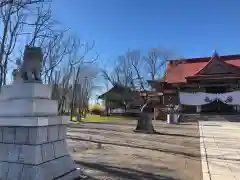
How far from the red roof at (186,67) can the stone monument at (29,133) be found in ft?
98.8

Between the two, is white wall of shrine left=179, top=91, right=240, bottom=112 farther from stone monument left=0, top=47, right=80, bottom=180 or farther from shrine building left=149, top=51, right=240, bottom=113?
stone monument left=0, top=47, right=80, bottom=180

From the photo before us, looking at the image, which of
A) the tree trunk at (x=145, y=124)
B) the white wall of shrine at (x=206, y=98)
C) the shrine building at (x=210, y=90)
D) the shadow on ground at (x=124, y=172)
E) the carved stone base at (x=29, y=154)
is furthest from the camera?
the shrine building at (x=210, y=90)

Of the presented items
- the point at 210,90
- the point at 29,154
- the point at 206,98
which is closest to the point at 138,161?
the point at 29,154

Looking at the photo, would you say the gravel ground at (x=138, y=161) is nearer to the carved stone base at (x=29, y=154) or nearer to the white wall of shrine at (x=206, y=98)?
the carved stone base at (x=29, y=154)

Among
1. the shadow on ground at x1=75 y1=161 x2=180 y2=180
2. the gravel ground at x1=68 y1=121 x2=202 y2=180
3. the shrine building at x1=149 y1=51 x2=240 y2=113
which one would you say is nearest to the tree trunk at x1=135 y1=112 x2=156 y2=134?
the gravel ground at x1=68 y1=121 x2=202 y2=180

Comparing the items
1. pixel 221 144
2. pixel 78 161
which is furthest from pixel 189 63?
pixel 78 161

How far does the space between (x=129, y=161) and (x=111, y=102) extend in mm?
36257

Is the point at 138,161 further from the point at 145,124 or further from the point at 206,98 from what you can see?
the point at 206,98

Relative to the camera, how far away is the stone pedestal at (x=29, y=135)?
17.2 feet

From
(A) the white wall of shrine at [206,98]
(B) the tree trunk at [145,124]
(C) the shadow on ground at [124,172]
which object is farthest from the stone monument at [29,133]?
(A) the white wall of shrine at [206,98]

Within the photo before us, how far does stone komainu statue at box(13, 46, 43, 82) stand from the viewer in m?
5.59

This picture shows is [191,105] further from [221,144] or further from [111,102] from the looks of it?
[221,144]

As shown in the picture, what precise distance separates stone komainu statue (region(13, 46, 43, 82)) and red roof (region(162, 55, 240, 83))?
30131 mm

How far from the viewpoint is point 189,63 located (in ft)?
130
